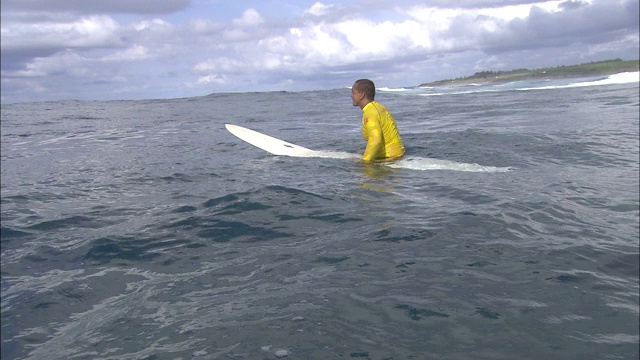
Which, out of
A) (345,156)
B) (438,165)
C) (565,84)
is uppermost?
(565,84)

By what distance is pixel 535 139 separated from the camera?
15.9 m

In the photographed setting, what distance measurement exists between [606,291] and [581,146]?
10.0 m

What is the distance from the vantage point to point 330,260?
6.26 meters

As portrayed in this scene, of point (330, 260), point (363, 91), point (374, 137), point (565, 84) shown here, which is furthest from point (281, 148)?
point (565, 84)

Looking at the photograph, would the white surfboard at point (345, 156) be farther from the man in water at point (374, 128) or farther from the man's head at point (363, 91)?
the man's head at point (363, 91)

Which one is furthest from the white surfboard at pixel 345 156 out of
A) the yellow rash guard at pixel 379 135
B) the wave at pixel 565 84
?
the wave at pixel 565 84

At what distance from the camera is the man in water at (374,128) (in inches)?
470

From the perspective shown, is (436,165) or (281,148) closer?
(436,165)

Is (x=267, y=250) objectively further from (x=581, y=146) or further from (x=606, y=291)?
(x=581, y=146)

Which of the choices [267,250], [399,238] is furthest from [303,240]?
[399,238]

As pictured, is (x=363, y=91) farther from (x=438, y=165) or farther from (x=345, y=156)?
(x=438, y=165)

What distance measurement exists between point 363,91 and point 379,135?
1.15 meters

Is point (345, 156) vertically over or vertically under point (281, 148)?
under

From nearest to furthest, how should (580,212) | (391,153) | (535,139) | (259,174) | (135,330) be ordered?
(135,330) → (580,212) → (259,174) → (391,153) → (535,139)
